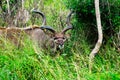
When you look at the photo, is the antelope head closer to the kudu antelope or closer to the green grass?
the kudu antelope

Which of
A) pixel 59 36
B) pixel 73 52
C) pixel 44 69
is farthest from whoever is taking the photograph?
pixel 59 36

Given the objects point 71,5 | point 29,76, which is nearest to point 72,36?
point 71,5

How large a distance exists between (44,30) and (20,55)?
2973 millimetres

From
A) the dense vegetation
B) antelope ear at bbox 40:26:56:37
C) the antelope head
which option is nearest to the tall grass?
the dense vegetation

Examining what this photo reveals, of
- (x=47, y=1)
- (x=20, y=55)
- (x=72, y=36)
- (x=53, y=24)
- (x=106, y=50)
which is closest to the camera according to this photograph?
(x=20, y=55)

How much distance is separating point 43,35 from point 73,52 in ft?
5.70

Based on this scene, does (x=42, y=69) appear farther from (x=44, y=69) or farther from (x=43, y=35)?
(x=43, y=35)

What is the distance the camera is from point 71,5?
7785 mm

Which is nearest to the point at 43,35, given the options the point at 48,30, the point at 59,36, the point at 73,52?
the point at 48,30

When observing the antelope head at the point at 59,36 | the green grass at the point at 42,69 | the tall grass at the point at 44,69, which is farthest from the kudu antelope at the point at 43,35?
the green grass at the point at 42,69

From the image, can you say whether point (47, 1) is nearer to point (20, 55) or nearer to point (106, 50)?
point (106, 50)

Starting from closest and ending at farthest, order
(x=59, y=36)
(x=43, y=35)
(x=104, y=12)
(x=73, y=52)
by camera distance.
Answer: (x=73, y=52), (x=104, y=12), (x=59, y=36), (x=43, y=35)

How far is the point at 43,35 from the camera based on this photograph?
8.70 meters

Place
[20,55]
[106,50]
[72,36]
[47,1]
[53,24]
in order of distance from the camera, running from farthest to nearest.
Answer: [47,1] → [53,24] → [72,36] → [106,50] → [20,55]
